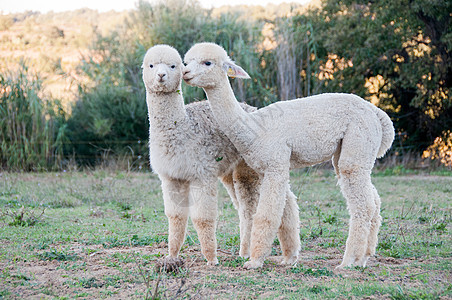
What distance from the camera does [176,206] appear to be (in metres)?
5.21

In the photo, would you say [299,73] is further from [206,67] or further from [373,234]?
[206,67]

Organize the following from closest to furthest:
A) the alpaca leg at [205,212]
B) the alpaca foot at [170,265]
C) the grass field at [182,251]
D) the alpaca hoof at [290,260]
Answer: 1. the grass field at [182,251]
2. the alpaca foot at [170,265]
3. the alpaca leg at [205,212]
4. the alpaca hoof at [290,260]

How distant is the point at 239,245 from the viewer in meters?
6.27

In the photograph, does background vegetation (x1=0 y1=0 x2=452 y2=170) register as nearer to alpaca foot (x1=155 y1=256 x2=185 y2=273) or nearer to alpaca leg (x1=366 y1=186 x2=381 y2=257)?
alpaca foot (x1=155 y1=256 x2=185 y2=273)

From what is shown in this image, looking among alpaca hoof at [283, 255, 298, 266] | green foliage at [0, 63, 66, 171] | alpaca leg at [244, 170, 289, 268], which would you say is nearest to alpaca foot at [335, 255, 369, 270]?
alpaca hoof at [283, 255, 298, 266]

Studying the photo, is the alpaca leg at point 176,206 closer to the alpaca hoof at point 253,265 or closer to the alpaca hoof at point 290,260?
the alpaca hoof at point 253,265

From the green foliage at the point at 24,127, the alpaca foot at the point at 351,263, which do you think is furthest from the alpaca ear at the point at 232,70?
the green foliage at the point at 24,127

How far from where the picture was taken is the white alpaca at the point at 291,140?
16.3ft

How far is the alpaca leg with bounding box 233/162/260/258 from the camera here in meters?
5.68

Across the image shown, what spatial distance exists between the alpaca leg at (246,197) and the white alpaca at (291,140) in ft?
1.77

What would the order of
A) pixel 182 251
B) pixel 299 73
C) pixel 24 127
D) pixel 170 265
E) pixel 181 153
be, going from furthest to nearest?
pixel 299 73, pixel 24 127, pixel 182 251, pixel 181 153, pixel 170 265

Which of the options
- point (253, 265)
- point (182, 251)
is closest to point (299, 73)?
point (182, 251)

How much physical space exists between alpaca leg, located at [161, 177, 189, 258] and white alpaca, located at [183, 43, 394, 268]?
719 millimetres

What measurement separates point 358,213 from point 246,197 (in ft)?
4.08
